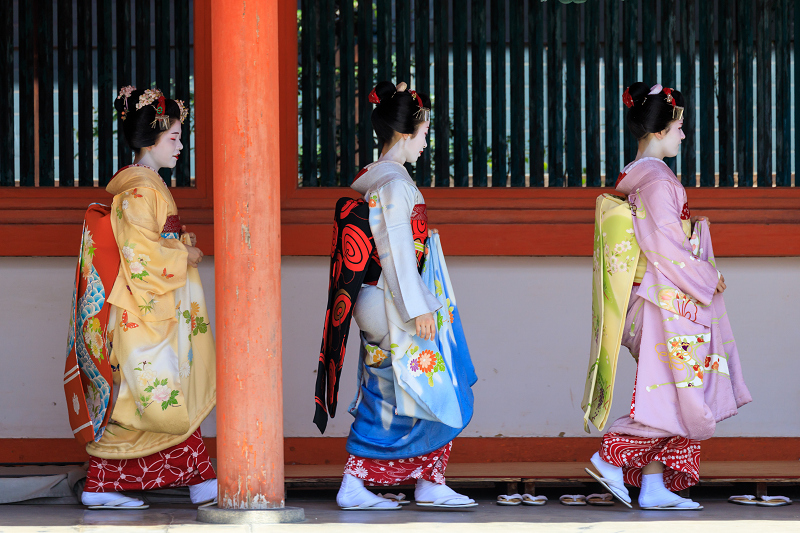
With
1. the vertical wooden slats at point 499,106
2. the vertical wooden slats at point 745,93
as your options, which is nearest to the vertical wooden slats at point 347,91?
the vertical wooden slats at point 499,106

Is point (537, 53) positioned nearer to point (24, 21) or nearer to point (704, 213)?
point (704, 213)

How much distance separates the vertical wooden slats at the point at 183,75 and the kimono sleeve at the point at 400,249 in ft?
4.55

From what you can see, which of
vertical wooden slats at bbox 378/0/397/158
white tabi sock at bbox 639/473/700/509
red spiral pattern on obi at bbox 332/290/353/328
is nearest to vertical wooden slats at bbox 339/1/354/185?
vertical wooden slats at bbox 378/0/397/158

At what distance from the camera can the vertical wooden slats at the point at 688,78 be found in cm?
541

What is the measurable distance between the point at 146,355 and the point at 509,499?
1672mm

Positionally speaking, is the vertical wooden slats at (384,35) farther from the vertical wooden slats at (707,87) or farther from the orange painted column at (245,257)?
the vertical wooden slats at (707,87)

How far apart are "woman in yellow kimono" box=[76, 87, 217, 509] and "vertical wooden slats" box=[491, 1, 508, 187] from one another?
5.46 ft

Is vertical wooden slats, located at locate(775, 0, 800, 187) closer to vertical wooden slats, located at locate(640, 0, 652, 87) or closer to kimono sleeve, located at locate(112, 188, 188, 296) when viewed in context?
vertical wooden slats, located at locate(640, 0, 652, 87)

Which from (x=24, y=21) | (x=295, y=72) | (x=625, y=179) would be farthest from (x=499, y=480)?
(x=24, y=21)

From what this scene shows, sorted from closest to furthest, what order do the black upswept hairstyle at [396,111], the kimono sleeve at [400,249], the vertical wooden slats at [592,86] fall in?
the kimono sleeve at [400,249] < the black upswept hairstyle at [396,111] < the vertical wooden slats at [592,86]

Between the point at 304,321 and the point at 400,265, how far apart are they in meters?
1.17

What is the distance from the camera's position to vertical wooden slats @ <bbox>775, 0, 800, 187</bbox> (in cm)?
541

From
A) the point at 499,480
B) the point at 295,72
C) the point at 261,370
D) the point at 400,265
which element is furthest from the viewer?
the point at 295,72

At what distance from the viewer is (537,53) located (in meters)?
5.37
